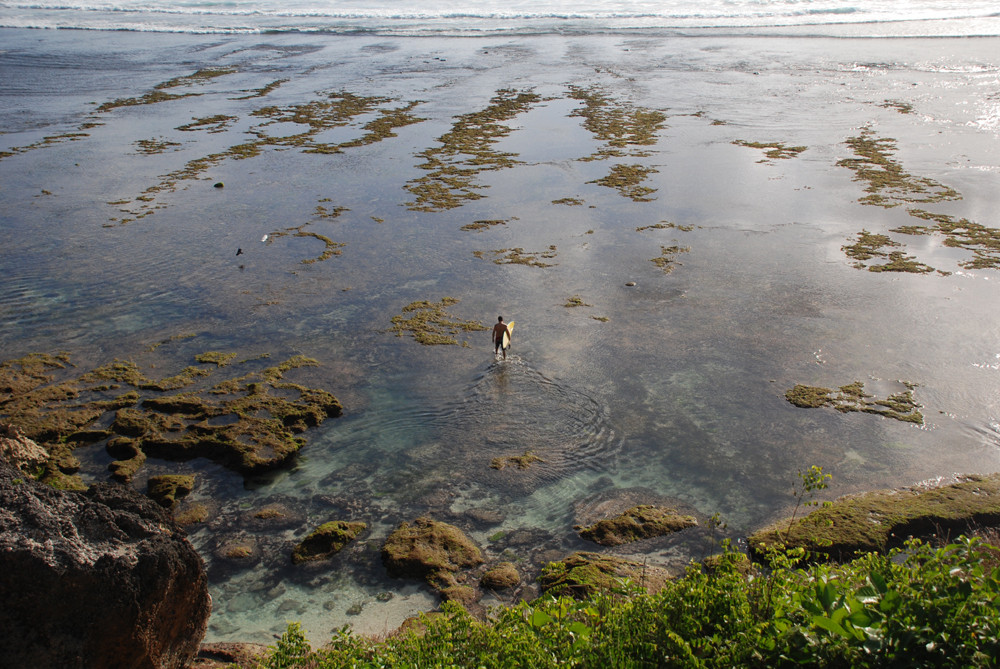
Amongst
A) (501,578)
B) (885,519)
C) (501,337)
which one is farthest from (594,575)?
(501,337)

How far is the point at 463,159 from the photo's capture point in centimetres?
2702

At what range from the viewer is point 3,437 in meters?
10.5

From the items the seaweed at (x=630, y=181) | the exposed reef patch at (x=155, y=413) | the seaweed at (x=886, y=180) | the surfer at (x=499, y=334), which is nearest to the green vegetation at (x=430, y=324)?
the surfer at (x=499, y=334)

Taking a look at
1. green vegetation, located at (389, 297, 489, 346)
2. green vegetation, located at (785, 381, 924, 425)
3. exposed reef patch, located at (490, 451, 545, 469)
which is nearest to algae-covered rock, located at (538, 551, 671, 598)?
exposed reef patch, located at (490, 451, 545, 469)

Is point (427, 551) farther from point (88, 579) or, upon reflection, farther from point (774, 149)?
point (774, 149)

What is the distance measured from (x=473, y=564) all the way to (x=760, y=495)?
13.9 feet

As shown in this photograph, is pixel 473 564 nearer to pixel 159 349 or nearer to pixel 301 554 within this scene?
pixel 301 554

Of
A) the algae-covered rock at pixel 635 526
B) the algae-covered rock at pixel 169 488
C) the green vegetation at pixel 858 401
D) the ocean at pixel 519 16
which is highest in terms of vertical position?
the ocean at pixel 519 16

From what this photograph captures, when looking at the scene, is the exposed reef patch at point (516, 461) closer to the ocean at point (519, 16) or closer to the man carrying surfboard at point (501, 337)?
the man carrying surfboard at point (501, 337)

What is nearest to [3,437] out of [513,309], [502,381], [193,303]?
[193,303]

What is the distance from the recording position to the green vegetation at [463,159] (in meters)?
23.1

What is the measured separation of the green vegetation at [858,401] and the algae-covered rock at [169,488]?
9.74 m

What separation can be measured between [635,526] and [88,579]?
6.42 metres

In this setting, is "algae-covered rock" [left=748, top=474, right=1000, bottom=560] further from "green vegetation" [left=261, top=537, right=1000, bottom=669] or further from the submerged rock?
the submerged rock
